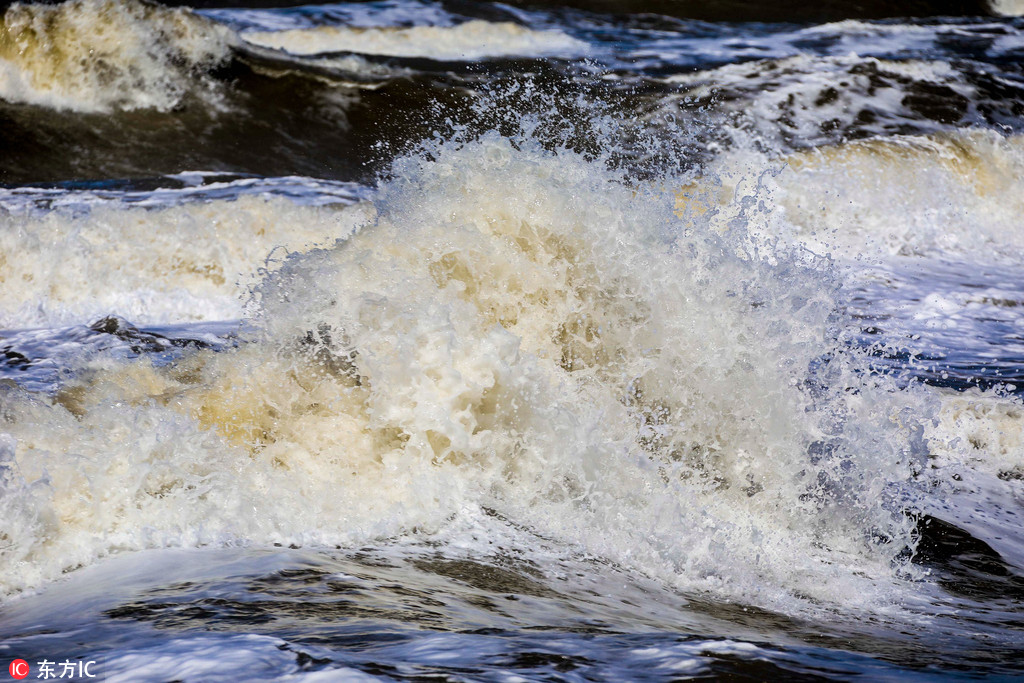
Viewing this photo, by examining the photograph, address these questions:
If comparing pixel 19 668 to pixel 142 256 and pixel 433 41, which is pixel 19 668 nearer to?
pixel 142 256

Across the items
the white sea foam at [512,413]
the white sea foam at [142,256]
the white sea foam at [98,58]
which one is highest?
the white sea foam at [98,58]

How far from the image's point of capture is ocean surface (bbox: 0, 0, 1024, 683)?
2375 mm

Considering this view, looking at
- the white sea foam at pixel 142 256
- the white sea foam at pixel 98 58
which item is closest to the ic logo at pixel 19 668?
the white sea foam at pixel 142 256

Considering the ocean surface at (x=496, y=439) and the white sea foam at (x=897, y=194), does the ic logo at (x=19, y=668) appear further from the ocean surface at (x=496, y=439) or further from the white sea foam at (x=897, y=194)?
the white sea foam at (x=897, y=194)

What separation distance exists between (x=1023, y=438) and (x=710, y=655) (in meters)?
3.67

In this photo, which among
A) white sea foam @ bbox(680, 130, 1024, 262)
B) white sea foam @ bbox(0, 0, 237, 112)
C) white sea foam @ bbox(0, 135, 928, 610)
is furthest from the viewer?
white sea foam @ bbox(0, 0, 237, 112)

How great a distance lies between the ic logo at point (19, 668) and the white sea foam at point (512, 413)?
0.74 m

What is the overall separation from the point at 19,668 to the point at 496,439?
2.02 metres

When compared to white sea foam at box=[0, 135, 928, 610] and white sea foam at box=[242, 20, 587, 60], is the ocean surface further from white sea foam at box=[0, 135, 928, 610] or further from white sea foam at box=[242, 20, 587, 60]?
white sea foam at box=[242, 20, 587, 60]

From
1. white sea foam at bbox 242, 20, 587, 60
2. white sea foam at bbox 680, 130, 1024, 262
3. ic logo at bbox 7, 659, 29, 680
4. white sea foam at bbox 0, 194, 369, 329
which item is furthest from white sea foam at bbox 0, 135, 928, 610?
white sea foam at bbox 242, 20, 587, 60

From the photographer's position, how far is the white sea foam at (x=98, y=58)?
11391 millimetres

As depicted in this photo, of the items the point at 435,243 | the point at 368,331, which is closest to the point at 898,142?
the point at 435,243

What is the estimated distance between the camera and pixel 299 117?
12172 mm

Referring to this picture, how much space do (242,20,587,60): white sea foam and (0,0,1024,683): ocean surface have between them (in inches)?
268
